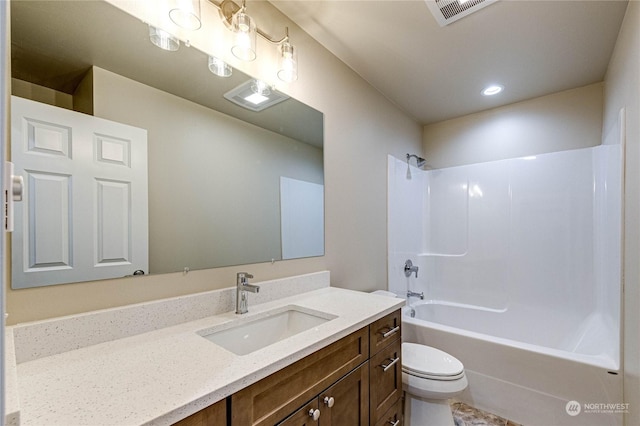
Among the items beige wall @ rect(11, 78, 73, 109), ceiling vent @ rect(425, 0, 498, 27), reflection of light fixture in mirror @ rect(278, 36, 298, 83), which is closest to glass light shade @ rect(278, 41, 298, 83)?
reflection of light fixture in mirror @ rect(278, 36, 298, 83)

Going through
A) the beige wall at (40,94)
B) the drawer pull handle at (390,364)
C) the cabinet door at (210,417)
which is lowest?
the drawer pull handle at (390,364)

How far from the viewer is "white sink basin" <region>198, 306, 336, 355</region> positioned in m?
1.09

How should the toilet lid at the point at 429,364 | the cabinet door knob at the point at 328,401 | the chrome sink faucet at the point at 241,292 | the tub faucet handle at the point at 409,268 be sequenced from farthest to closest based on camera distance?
the tub faucet handle at the point at 409,268
the toilet lid at the point at 429,364
the chrome sink faucet at the point at 241,292
the cabinet door knob at the point at 328,401

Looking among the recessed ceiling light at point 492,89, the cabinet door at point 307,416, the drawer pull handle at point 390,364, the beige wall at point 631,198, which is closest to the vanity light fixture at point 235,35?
the cabinet door at point 307,416

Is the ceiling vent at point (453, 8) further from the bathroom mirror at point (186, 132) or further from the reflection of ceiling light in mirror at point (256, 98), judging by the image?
the reflection of ceiling light in mirror at point (256, 98)

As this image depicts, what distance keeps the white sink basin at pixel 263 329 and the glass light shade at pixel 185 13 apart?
119 centimetres

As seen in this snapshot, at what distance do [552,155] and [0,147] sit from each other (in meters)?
3.35

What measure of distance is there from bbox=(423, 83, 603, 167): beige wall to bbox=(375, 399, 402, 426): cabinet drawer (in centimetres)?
250

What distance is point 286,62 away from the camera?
1.46 m

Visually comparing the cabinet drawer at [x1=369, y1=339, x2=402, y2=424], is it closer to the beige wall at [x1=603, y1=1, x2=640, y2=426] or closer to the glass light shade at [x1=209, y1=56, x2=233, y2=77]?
the beige wall at [x1=603, y1=1, x2=640, y2=426]

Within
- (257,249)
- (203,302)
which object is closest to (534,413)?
(257,249)

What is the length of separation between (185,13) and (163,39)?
13 cm

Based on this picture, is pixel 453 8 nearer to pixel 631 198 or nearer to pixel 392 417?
pixel 631 198

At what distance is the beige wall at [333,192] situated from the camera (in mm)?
907
